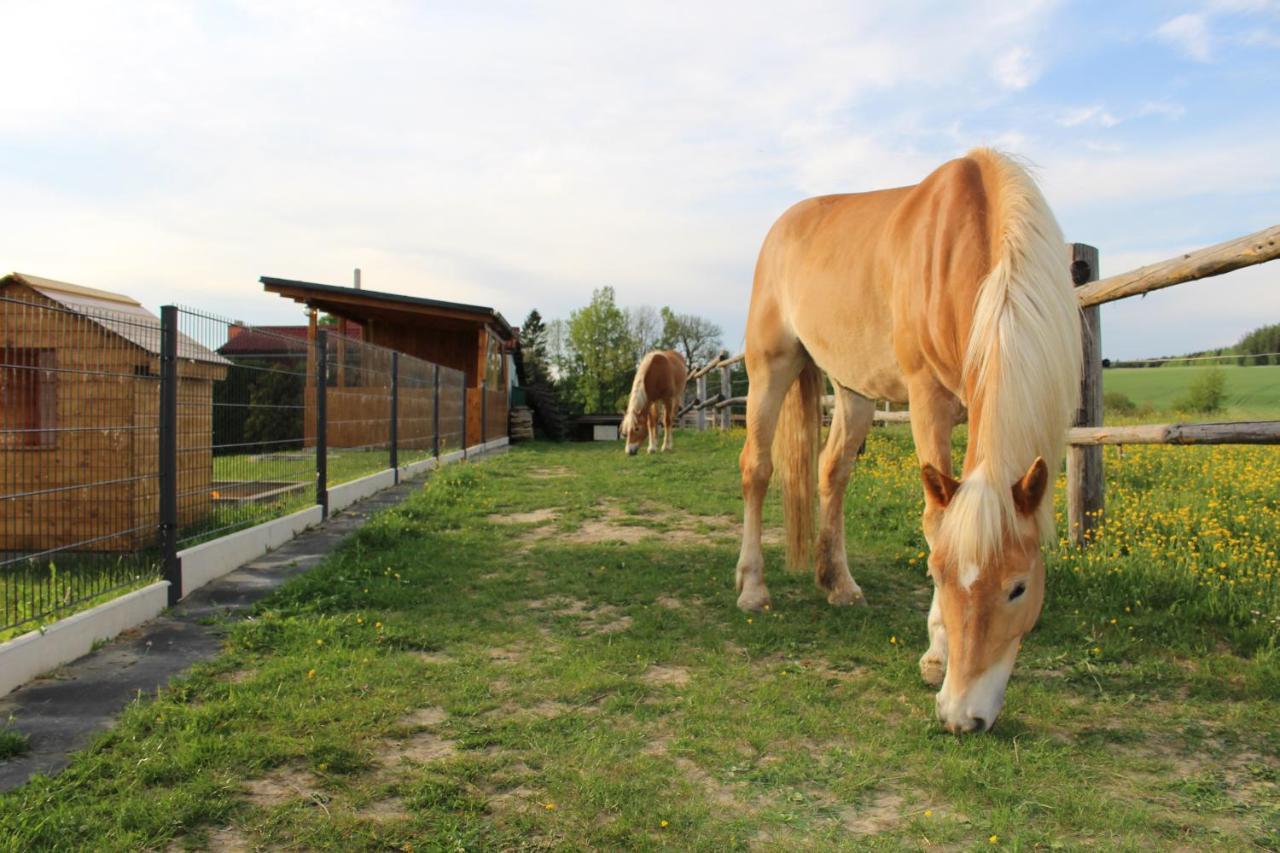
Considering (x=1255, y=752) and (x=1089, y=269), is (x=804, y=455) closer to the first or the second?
(x=1089, y=269)

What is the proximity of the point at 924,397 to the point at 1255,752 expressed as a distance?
153 cm

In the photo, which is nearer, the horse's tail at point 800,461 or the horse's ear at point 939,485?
the horse's ear at point 939,485

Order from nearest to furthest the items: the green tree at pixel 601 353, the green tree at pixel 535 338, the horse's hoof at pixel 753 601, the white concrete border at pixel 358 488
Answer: the horse's hoof at pixel 753 601 → the white concrete border at pixel 358 488 → the green tree at pixel 601 353 → the green tree at pixel 535 338

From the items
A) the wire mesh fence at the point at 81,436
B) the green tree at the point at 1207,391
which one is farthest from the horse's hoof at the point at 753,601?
the green tree at the point at 1207,391

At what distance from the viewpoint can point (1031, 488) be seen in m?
2.21

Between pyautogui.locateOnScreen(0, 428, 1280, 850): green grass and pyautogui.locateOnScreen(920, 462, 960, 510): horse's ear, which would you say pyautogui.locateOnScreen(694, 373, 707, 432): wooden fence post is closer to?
pyautogui.locateOnScreen(0, 428, 1280, 850): green grass

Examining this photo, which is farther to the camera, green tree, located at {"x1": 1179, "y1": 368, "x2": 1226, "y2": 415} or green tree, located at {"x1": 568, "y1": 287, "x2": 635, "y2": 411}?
green tree, located at {"x1": 568, "y1": 287, "x2": 635, "y2": 411}

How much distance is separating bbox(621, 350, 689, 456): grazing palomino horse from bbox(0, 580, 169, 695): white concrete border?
10631 mm

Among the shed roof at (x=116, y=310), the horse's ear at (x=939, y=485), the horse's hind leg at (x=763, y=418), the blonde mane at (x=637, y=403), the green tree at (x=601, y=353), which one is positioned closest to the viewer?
the horse's ear at (x=939, y=485)

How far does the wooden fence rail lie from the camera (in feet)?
10.7

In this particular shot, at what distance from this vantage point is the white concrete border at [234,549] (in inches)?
168

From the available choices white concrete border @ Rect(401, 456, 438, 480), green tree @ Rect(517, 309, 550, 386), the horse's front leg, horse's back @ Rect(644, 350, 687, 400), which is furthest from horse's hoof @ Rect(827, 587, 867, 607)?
green tree @ Rect(517, 309, 550, 386)

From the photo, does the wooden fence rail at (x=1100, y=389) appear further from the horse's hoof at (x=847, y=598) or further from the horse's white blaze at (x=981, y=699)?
the horse's white blaze at (x=981, y=699)

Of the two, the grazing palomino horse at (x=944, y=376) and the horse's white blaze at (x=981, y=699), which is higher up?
the grazing palomino horse at (x=944, y=376)
